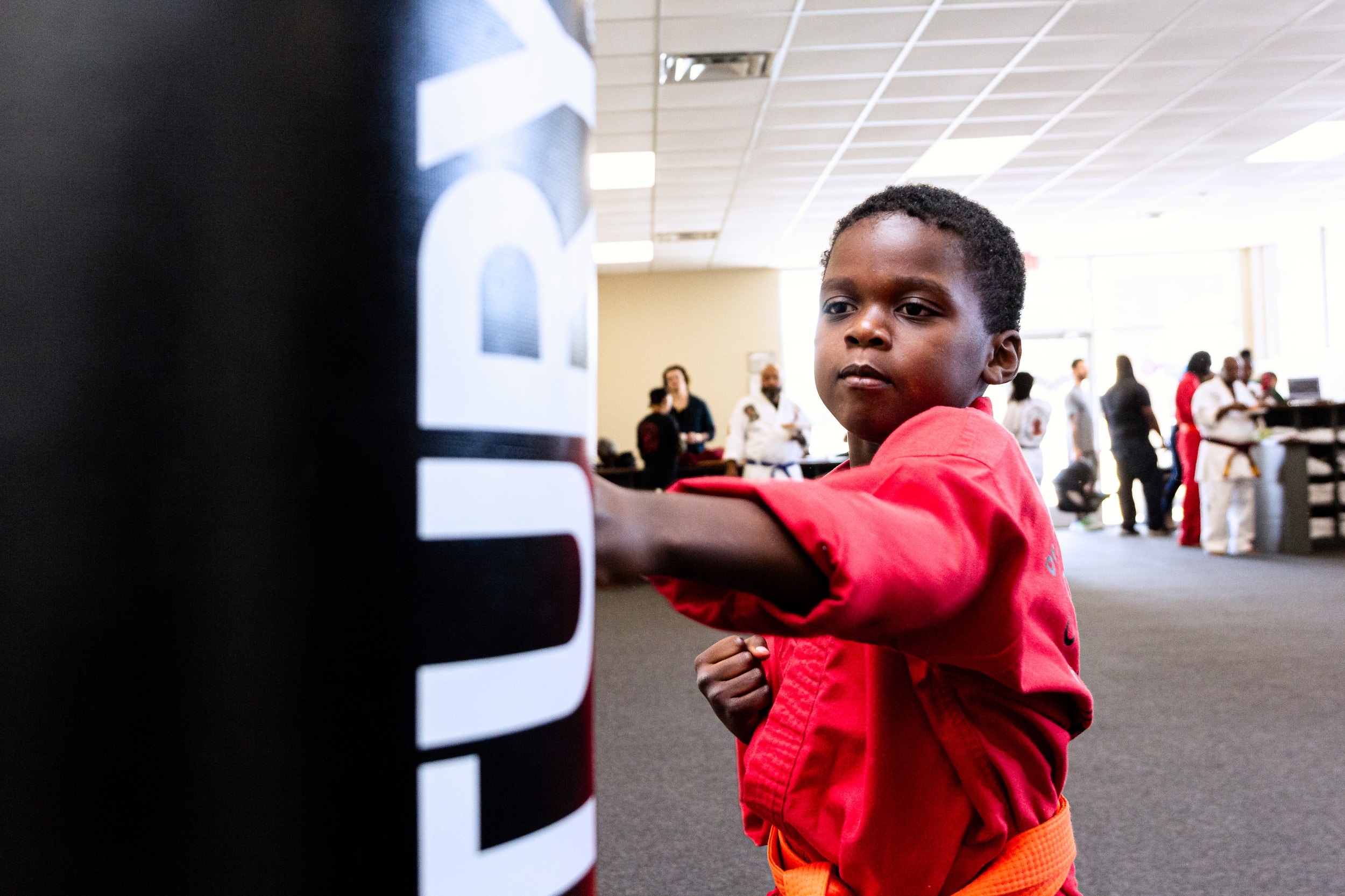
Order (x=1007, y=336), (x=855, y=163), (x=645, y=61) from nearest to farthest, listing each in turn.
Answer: (x=1007, y=336), (x=645, y=61), (x=855, y=163)

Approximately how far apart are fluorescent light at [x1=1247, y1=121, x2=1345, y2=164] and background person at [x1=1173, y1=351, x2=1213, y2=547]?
1867 mm

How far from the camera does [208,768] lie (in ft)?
0.97

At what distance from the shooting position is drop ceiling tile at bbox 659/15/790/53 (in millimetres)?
4512

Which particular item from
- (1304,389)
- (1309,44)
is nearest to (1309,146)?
(1304,389)

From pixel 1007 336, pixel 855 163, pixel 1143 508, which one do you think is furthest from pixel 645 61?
pixel 1143 508

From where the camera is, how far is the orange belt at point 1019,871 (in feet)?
1.92

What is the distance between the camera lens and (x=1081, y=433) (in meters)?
7.93

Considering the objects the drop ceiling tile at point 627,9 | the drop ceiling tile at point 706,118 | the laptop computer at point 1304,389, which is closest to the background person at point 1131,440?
the laptop computer at point 1304,389

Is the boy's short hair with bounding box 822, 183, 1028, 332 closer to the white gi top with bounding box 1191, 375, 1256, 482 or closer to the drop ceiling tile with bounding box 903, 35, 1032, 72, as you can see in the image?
the drop ceiling tile with bounding box 903, 35, 1032, 72

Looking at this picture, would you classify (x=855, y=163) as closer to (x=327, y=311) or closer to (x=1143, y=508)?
(x=1143, y=508)

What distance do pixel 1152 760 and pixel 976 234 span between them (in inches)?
88.1

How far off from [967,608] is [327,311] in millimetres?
275

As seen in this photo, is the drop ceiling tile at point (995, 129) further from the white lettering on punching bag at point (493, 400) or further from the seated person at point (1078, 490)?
the white lettering on punching bag at point (493, 400)

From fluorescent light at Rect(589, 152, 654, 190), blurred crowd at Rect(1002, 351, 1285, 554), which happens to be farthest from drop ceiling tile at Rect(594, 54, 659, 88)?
blurred crowd at Rect(1002, 351, 1285, 554)
